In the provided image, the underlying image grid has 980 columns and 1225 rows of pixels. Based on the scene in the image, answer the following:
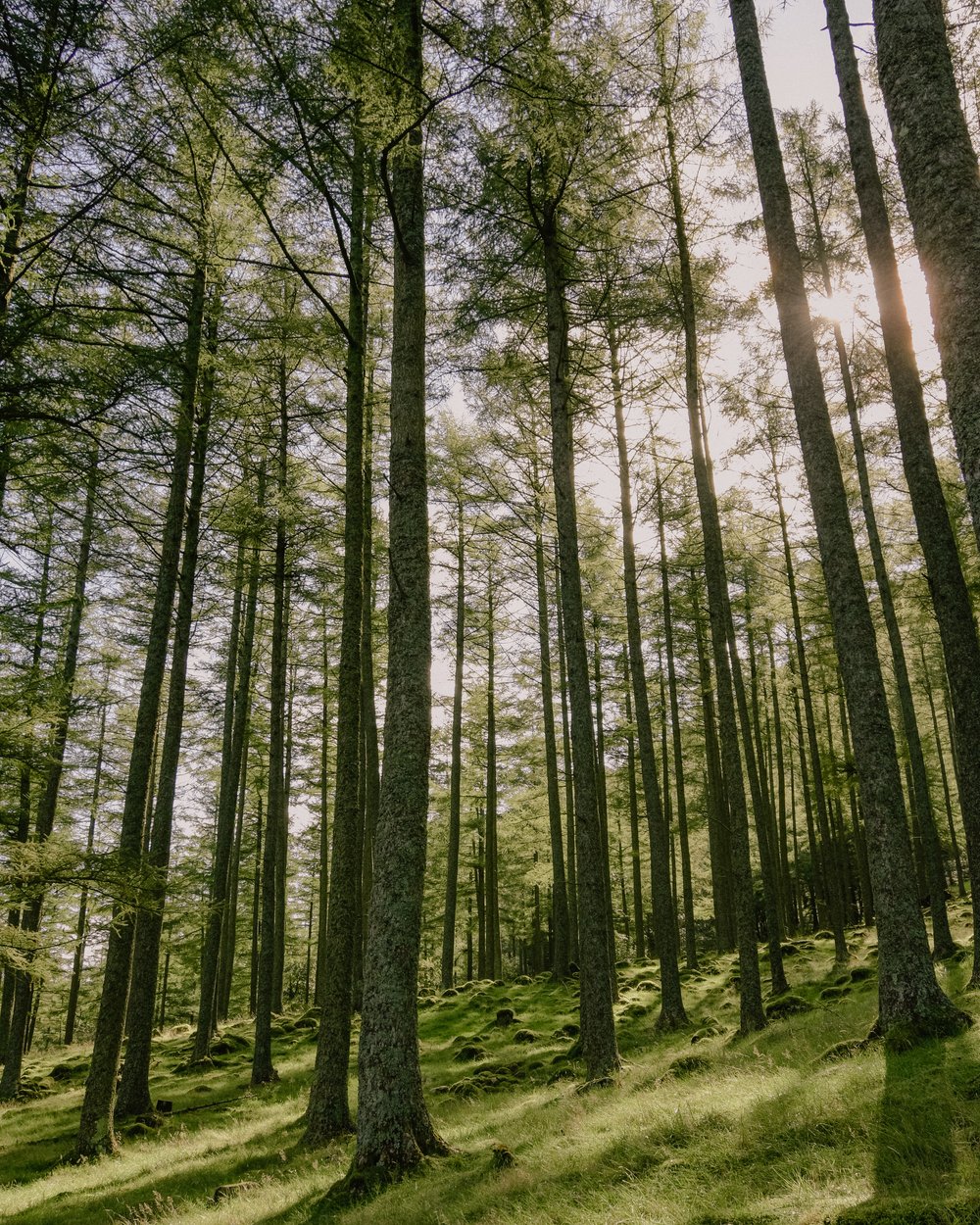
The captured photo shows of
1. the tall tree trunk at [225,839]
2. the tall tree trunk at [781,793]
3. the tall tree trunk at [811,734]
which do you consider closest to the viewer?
the tall tree trunk at [225,839]

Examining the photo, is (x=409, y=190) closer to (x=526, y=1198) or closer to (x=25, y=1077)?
(x=526, y=1198)

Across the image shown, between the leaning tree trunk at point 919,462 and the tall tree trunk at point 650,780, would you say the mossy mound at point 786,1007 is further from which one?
the leaning tree trunk at point 919,462

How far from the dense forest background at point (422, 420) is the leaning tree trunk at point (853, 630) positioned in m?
0.04

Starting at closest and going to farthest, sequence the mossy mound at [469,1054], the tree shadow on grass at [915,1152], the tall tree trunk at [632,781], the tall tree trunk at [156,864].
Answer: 1. the tree shadow on grass at [915,1152]
2. the tall tree trunk at [156,864]
3. the mossy mound at [469,1054]
4. the tall tree trunk at [632,781]

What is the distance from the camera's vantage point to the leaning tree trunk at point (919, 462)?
7.23 m

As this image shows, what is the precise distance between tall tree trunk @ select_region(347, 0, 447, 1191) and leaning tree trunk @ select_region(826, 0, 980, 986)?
18.1ft

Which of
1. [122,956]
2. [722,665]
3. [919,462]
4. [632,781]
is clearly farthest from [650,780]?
[632,781]

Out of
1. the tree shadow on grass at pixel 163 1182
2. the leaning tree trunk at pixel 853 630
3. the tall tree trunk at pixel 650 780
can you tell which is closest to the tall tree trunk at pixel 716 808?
the tall tree trunk at pixel 650 780

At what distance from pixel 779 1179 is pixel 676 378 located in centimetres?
1146

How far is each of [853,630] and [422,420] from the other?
4.75 m

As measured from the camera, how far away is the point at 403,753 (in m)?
6.31

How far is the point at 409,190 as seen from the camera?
24.7 feet

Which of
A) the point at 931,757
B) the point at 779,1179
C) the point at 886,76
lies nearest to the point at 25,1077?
the point at 779,1179

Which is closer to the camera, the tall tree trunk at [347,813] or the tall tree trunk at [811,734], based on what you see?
Answer: the tall tree trunk at [347,813]
